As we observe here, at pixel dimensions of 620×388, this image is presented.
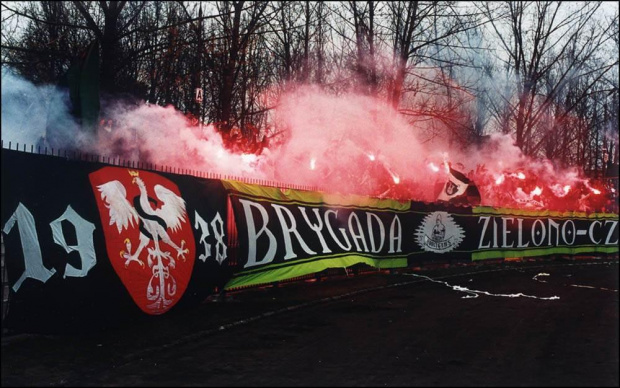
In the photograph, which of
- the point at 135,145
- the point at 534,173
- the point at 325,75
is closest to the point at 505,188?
the point at 534,173

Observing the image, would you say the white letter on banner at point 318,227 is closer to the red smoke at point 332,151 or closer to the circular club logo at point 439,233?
Result: the red smoke at point 332,151

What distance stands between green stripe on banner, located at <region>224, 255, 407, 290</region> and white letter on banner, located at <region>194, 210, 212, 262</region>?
1002 mm

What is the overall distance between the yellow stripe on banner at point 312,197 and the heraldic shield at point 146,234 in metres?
1.73

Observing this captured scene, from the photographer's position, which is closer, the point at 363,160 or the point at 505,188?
the point at 363,160

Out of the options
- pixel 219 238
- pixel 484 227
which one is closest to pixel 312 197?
pixel 219 238

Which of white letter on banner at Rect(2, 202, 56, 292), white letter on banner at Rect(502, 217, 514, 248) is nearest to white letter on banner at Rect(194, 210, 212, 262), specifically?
white letter on banner at Rect(2, 202, 56, 292)

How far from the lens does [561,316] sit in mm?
8930

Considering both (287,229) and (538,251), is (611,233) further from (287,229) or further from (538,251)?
(287,229)

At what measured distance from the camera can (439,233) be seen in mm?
16906

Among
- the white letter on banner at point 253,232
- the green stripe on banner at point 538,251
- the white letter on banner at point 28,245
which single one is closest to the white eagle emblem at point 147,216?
the white letter on banner at point 28,245

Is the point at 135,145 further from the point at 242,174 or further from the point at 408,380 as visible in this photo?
the point at 408,380

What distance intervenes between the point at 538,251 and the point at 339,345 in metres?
17.2

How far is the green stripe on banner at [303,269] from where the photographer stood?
1007 cm

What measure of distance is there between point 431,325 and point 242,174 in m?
10.8
